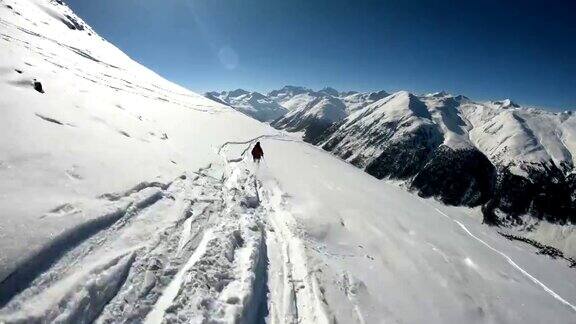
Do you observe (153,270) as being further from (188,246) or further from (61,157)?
(61,157)

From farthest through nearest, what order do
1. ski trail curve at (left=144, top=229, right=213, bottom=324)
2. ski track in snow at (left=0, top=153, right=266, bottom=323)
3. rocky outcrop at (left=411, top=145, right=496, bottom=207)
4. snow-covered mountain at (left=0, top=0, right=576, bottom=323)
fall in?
rocky outcrop at (left=411, top=145, right=496, bottom=207), snow-covered mountain at (left=0, top=0, right=576, bottom=323), ski trail curve at (left=144, top=229, right=213, bottom=324), ski track in snow at (left=0, top=153, right=266, bottom=323)

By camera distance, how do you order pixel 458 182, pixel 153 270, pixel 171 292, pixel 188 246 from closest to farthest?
pixel 171 292
pixel 153 270
pixel 188 246
pixel 458 182

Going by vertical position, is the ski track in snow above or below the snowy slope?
below

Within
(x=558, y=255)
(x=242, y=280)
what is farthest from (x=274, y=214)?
(x=558, y=255)

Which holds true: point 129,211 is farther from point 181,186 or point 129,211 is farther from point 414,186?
point 414,186

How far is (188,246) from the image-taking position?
11547mm

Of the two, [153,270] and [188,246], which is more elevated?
[188,246]

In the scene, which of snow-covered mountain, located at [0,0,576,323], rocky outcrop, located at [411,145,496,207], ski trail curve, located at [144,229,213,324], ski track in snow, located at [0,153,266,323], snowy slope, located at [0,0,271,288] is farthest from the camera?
rocky outcrop, located at [411,145,496,207]

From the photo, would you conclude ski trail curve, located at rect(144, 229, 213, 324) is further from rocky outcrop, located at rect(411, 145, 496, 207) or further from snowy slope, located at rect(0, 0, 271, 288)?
rocky outcrop, located at rect(411, 145, 496, 207)

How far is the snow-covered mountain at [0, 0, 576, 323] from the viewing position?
27.6ft

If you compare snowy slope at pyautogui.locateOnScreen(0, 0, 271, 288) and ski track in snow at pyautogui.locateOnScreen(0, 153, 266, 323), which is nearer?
ski track in snow at pyautogui.locateOnScreen(0, 153, 266, 323)

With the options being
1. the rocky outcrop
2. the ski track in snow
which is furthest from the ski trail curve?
the rocky outcrop

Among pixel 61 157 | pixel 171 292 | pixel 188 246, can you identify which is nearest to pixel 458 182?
pixel 188 246

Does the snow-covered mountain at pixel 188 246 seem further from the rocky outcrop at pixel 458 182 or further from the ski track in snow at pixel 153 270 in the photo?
the rocky outcrop at pixel 458 182
